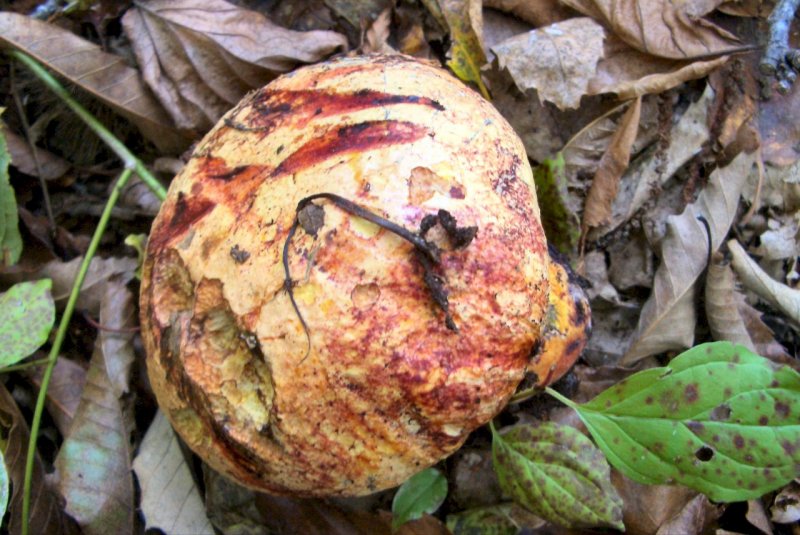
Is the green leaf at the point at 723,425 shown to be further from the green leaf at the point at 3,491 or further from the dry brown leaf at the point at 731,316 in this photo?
the green leaf at the point at 3,491

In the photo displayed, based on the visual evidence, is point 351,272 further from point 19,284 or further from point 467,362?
point 19,284

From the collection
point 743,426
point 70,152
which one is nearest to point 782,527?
point 743,426

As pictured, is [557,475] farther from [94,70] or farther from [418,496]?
[94,70]

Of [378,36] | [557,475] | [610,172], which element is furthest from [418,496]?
[378,36]

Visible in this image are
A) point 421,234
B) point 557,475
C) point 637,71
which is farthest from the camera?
point 637,71

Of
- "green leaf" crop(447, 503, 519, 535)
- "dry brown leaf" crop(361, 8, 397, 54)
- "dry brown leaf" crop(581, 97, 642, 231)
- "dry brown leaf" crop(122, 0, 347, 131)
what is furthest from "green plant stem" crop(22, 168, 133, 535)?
"dry brown leaf" crop(581, 97, 642, 231)

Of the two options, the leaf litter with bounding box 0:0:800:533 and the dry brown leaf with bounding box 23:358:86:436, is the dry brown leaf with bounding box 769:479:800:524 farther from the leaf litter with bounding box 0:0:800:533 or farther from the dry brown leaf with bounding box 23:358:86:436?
the dry brown leaf with bounding box 23:358:86:436
